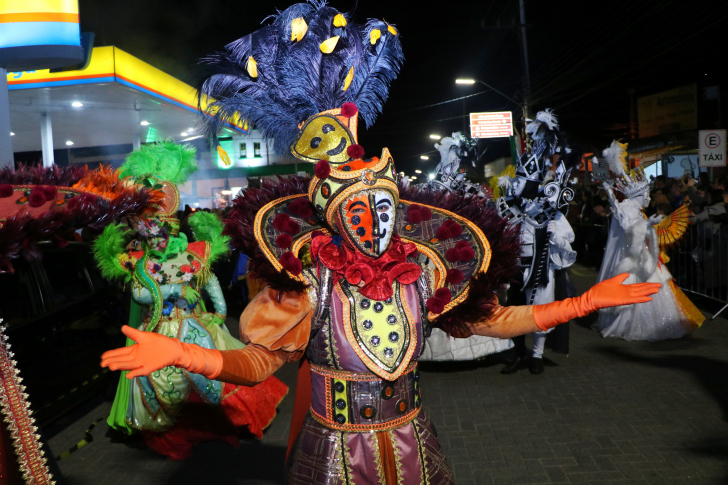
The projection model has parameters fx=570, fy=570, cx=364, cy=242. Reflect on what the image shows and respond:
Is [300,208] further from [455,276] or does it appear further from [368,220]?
[455,276]

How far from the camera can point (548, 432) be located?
16.5 feet

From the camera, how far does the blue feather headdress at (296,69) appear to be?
9.10 ft

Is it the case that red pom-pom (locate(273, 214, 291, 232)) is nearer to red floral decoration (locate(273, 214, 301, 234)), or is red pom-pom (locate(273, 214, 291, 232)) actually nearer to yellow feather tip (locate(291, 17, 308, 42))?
red floral decoration (locate(273, 214, 301, 234))

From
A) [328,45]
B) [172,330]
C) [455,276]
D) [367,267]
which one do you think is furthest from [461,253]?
[172,330]

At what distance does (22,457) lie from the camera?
238 centimetres

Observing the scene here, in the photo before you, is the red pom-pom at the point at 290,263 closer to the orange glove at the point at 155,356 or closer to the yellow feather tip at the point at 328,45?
the orange glove at the point at 155,356

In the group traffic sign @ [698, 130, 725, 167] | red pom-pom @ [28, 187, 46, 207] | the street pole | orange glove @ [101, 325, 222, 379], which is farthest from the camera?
the street pole

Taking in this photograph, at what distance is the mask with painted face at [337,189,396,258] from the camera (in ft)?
8.10

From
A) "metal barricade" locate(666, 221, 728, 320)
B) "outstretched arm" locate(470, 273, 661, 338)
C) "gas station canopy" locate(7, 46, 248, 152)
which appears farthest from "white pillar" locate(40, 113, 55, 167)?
"metal barricade" locate(666, 221, 728, 320)

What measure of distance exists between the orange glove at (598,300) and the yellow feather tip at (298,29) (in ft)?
5.63

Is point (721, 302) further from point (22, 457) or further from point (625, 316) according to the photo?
point (22, 457)

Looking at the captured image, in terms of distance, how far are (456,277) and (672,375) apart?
16.2ft

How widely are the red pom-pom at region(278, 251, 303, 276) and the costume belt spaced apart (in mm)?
496

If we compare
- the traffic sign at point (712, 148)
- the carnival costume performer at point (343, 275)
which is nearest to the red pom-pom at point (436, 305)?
the carnival costume performer at point (343, 275)
